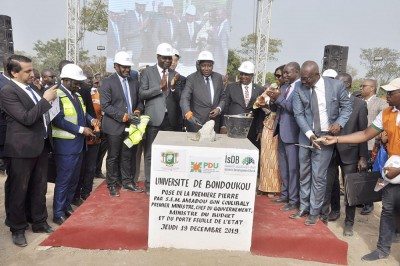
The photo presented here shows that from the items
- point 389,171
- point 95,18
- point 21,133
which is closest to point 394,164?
point 389,171

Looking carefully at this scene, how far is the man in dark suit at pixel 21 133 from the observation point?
3.34 m

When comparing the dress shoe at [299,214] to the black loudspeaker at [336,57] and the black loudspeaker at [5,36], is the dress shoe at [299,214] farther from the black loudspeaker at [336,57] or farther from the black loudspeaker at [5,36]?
the black loudspeaker at [5,36]

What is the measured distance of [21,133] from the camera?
340 centimetres

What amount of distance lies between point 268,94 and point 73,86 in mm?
2309

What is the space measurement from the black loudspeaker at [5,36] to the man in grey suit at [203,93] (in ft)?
19.0

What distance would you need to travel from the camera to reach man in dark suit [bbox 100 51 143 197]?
4.14m

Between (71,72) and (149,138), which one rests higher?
(71,72)

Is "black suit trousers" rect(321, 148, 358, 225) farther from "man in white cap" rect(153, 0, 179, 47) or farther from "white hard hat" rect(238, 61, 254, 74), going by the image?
"man in white cap" rect(153, 0, 179, 47)

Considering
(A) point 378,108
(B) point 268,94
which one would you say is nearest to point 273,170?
(B) point 268,94

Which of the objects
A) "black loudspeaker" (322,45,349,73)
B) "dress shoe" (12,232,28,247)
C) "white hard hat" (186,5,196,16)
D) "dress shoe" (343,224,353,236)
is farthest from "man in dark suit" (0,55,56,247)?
"white hard hat" (186,5,196,16)

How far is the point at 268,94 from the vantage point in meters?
4.28

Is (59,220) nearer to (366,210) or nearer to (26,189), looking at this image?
(26,189)

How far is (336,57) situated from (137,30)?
7810mm

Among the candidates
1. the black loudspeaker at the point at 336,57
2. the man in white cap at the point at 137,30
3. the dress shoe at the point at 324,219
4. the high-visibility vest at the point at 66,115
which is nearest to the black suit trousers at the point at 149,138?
the high-visibility vest at the point at 66,115
